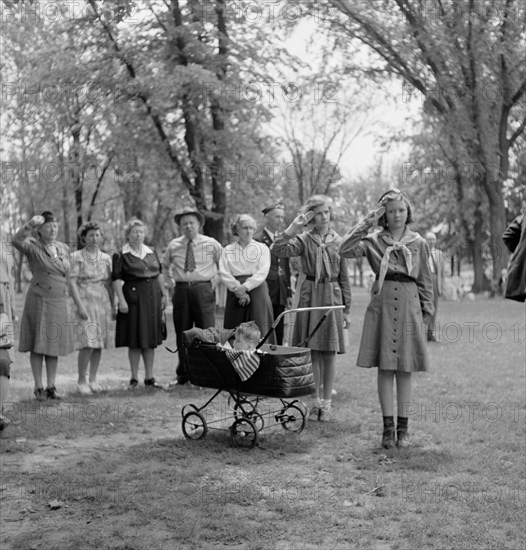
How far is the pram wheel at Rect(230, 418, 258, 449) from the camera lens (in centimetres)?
654

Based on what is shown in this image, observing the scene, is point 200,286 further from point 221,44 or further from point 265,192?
point 265,192

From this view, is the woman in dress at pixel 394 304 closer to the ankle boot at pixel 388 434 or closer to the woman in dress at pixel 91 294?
the ankle boot at pixel 388 434

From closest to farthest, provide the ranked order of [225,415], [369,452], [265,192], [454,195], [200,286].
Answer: [369,452], [225,415], [200,286], [265,192], [454,195]

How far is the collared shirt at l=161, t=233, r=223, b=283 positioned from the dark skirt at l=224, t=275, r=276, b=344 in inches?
31.5

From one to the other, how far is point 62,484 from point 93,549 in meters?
1.34

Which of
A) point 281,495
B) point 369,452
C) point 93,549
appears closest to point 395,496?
point 281,495

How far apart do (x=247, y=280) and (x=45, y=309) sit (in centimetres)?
224

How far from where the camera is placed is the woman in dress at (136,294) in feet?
31.3

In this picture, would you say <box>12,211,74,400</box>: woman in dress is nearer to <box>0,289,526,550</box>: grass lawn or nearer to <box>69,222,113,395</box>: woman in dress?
<box>69,222,113,395</box>: woman in dress

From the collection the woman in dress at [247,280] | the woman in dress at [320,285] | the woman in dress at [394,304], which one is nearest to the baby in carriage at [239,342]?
the woman in dress at [320,285]

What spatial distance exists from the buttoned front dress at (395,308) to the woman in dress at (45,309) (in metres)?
3.78

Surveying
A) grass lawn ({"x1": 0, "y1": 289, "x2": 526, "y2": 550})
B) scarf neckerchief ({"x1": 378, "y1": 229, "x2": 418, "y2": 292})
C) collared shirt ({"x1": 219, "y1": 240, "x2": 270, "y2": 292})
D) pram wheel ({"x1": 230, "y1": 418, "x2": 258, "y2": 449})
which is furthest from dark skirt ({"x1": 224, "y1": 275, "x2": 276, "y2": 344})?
scarf neckerchief ({"x1": 378, "y1": 229, "x2": 418, "y2": 292})

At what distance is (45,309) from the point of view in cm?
894

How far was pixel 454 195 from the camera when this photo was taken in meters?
40.8
